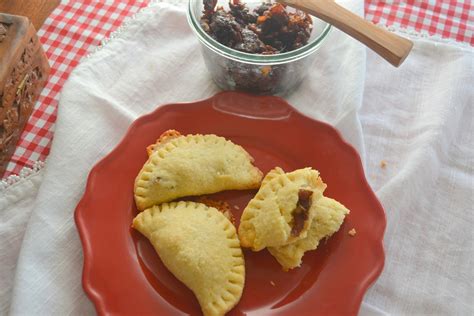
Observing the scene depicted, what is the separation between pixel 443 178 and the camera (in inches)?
58.9

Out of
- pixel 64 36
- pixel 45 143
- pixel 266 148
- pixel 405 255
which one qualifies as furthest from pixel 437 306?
pixel 64 36

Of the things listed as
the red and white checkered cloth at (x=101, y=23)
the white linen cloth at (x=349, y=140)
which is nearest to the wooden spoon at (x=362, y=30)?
the white linen cloth at (x=349, y=140)

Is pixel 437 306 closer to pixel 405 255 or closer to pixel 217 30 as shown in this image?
pixel 405 255

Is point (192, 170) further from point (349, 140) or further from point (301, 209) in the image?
point (349, 140)

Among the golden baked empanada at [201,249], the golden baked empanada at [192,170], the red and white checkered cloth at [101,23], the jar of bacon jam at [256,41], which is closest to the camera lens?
the golden baked empanada at [201,249]

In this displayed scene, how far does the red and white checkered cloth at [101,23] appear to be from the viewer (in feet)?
5.49

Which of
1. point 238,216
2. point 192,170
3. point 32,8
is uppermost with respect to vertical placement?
point 32,8

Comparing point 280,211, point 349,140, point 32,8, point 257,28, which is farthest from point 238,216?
point 32,8

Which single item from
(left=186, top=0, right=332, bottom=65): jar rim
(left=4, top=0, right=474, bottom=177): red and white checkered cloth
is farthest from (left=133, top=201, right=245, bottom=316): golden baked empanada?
(left=4, top=0, right=474, bottom=177): red and white checkered cloth

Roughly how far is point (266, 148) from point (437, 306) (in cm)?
60

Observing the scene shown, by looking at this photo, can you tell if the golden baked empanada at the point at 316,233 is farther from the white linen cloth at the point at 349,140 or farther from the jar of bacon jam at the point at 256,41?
the jar of bacon jam at the point at 256,41

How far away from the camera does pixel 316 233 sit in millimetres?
1254

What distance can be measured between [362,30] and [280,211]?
0.52 m

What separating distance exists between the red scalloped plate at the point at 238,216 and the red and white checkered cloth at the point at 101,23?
1.37ft
